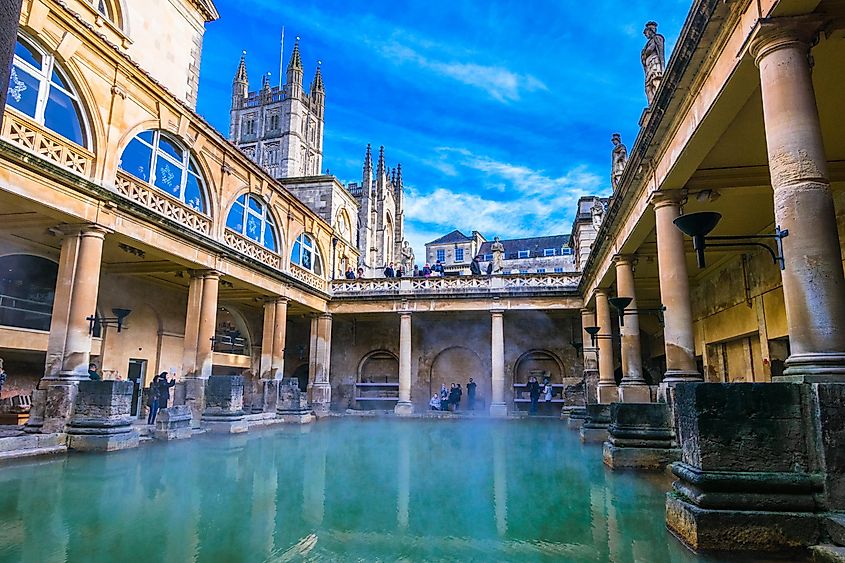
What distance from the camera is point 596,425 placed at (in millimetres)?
11828

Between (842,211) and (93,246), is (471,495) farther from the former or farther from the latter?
(93,246)

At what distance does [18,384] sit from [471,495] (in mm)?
16579

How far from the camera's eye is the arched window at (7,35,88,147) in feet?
33.6

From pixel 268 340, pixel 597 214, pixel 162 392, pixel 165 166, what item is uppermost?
pixel 597 214

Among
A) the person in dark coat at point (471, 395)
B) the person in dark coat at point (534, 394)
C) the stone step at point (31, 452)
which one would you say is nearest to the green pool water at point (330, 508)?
the stone step at point (31, 452)

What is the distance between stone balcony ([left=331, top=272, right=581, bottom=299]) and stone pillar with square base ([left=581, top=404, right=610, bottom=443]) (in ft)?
34.8

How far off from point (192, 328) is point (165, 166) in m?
4.60

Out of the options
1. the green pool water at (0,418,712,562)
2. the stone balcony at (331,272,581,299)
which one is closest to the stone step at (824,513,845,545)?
the green pool water at (0,418,712,562)

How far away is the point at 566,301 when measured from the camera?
22484mm

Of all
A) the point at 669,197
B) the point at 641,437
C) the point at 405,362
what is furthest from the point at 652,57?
the point at 405,362

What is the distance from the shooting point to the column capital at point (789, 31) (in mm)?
5020

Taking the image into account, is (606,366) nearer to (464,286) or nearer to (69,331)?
(464,286)

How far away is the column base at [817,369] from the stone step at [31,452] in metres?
11.0

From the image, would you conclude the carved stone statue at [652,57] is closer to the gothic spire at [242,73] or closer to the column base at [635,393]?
the column base at [635,393]
